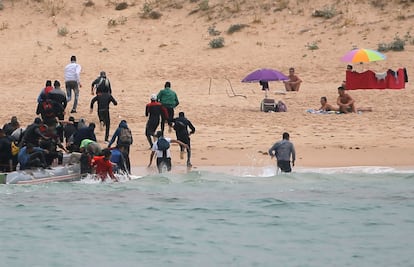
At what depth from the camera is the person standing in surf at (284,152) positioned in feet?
71.0

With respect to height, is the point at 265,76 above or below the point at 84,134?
above

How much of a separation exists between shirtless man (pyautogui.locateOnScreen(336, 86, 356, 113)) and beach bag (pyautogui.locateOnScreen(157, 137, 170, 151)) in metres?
6.89

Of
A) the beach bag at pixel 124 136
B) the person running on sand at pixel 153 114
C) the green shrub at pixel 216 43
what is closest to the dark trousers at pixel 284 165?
the beach bag at pixel 124 136

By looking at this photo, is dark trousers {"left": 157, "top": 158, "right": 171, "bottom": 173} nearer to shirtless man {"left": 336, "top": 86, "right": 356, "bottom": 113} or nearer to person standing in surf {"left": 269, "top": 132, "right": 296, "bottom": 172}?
person standing in surf {"left": 269, "top": 132, "right": 296, "bottom": 172}

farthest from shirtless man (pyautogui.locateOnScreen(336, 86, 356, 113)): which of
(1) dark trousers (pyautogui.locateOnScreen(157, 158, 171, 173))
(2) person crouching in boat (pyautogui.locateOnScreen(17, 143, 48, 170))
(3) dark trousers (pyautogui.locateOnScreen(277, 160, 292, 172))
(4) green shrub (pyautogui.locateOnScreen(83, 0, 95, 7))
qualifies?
(4) green shrub (pyautogui.locateOnScreen(83, 0, 95, 7))

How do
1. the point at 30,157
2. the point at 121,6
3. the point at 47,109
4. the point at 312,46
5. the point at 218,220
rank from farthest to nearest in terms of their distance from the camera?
the point at 121,6 < the point at 312,46 < the point at 47,109 < the point at 30,157 < the point at 218,220

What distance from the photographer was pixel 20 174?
70.7ft

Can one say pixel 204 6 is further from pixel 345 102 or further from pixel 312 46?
pixel 345 102

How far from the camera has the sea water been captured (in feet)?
61.5

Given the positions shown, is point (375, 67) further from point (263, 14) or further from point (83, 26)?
point (83, 26)

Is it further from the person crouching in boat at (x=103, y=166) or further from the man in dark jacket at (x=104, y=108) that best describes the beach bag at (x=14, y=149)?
the man in dark jacket at (x=104, y=108)

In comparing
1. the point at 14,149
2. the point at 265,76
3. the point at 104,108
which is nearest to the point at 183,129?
the point at 104,108

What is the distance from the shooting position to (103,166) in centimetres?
2150

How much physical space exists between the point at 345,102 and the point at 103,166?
8.70 m
